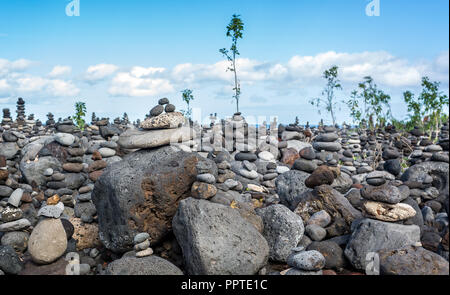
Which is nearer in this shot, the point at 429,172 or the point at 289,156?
the point at 429,172

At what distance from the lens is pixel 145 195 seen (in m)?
7.50

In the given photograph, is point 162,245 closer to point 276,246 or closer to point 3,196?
point 276,246

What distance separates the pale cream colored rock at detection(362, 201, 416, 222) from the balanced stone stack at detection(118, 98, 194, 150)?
3.93m

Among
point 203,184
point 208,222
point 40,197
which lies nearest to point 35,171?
point 40,197

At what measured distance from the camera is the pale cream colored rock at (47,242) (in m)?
7.12

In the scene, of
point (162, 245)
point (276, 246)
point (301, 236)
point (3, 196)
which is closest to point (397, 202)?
point (301, 236)

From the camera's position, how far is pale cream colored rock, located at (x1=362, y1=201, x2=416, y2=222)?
678 centimetres

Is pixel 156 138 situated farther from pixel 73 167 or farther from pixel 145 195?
pixel 73 167

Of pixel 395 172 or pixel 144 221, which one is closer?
pixel 144 221

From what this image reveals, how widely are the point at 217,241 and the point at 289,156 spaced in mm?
10039

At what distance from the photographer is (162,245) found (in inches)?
307

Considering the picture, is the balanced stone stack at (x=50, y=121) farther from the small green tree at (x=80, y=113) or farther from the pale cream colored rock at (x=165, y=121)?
the pale cream colored rock at (x=165, y=121)

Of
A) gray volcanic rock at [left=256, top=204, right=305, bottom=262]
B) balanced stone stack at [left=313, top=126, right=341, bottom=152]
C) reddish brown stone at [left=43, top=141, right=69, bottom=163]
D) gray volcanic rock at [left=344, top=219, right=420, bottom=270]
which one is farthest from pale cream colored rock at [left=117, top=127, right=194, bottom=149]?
reddish brown stone at [left=43, top=141, right=69, bottom=163]
